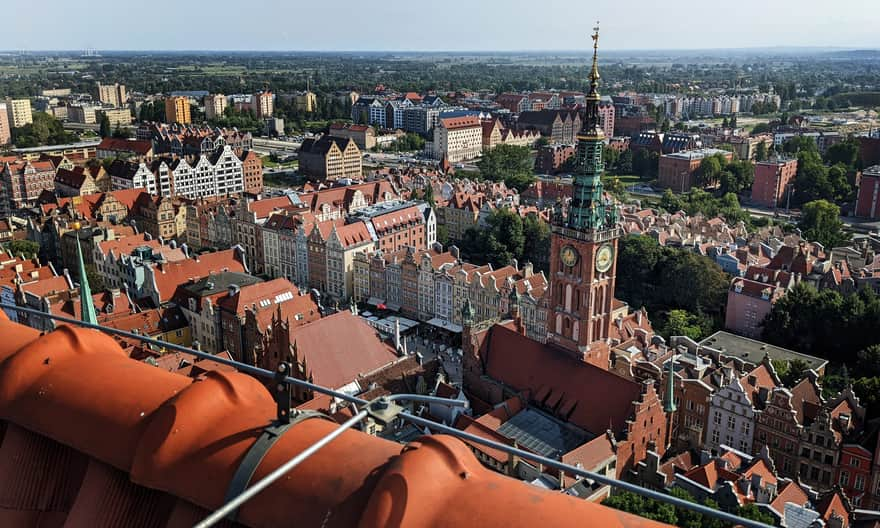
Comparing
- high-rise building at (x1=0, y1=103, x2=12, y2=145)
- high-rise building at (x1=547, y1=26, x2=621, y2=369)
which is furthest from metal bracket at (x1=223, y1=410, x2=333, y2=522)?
high-rise building at (x1=0, y1=103, x2=12, y2=145)

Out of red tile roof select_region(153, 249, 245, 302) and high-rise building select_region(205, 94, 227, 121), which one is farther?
high-rise building select_region(205, 94, 227, 121)

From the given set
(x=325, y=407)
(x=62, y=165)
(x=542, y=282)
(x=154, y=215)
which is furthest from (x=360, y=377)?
(x=62, y=165)

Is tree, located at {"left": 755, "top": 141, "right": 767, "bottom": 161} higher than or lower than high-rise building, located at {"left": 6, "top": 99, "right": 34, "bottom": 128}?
Result: lower

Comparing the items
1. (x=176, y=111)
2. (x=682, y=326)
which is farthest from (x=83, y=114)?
(x=682, y=326)

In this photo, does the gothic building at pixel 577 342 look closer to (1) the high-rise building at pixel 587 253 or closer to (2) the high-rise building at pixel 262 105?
(1) the high-rise building at pixel 587 253

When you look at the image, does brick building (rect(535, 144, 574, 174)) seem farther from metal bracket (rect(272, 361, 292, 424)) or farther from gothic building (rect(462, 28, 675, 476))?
metal bracket (rect(272, 361, 292, 424))

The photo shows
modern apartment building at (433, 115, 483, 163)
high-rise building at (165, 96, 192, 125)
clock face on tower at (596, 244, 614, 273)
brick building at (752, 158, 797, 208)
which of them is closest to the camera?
clock face on tower at (596, 244, 614, 273)
